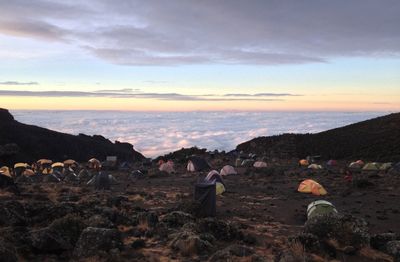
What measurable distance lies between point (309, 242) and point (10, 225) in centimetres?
944

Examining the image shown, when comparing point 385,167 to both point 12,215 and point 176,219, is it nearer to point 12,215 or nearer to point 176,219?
point 176,219

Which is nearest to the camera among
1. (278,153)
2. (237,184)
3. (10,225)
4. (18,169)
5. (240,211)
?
(10,225)

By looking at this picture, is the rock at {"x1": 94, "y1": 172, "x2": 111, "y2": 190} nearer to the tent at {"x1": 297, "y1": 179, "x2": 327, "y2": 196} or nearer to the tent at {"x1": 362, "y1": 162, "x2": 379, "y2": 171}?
the tent at {"x1": 297, "y1": 179, "x2": 327, "y2": 196}

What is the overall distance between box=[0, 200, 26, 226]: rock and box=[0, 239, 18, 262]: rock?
4205 millimetres

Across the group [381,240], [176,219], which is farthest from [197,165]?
[381,240]

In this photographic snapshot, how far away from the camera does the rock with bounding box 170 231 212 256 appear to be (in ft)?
35.7

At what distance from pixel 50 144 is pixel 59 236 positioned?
88.3 meters

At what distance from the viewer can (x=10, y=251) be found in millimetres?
8727

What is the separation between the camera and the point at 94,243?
10.4 meters

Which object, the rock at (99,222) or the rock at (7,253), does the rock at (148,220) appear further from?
the rock at (7,253)

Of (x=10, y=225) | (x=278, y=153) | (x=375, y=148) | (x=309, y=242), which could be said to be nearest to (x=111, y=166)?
(x=278, y=153)

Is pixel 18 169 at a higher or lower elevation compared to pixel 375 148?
lower

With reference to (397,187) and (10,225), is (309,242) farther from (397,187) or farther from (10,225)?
(397,187)

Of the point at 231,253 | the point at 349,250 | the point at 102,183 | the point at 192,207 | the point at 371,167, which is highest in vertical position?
the point at 231,253
